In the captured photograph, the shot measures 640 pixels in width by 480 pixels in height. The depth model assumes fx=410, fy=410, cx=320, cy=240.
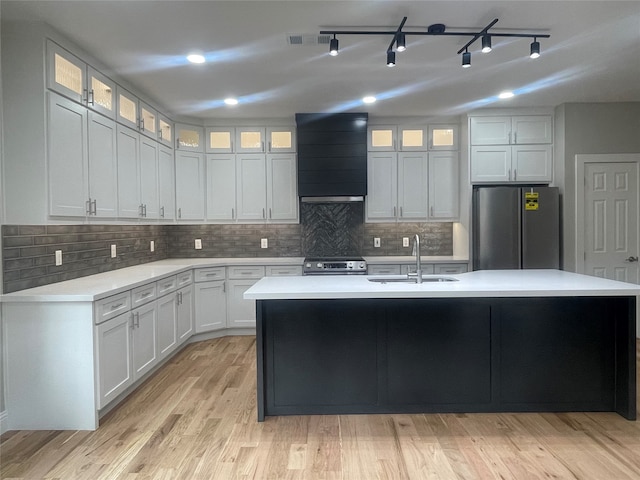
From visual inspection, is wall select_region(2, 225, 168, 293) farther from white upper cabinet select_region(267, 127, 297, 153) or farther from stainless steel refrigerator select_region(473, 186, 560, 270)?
stainless steel refrigerator select_region(473, 186, 560, 270)

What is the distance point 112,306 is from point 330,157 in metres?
2.90

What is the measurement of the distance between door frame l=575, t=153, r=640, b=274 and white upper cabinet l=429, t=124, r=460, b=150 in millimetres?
1323

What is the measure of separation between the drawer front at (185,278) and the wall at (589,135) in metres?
4.10

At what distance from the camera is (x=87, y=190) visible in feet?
9.75

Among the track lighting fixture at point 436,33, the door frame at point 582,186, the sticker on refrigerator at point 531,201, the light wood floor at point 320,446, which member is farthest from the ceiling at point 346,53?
the light wood floor at point 320,446

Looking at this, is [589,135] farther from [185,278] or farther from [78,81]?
[78,81]

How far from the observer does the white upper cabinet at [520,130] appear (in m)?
4.63

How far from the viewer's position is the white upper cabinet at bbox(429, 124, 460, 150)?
16.4 ft

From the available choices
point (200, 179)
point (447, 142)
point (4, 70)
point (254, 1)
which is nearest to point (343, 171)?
point (447, 142)

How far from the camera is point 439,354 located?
2758 millimetres

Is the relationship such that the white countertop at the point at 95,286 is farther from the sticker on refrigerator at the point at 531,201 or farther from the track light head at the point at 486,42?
the sticker on refrigerator at the point at 531,201

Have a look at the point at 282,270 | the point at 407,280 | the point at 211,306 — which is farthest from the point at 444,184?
the point at 211,306

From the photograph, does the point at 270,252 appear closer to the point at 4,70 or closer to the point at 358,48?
the point at 358,48

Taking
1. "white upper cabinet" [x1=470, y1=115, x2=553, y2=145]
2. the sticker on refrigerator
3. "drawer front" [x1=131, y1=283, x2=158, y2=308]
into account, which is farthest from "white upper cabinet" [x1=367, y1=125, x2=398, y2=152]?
"drawer front" [x1=131, y1=283, x2=158, y2=308]
